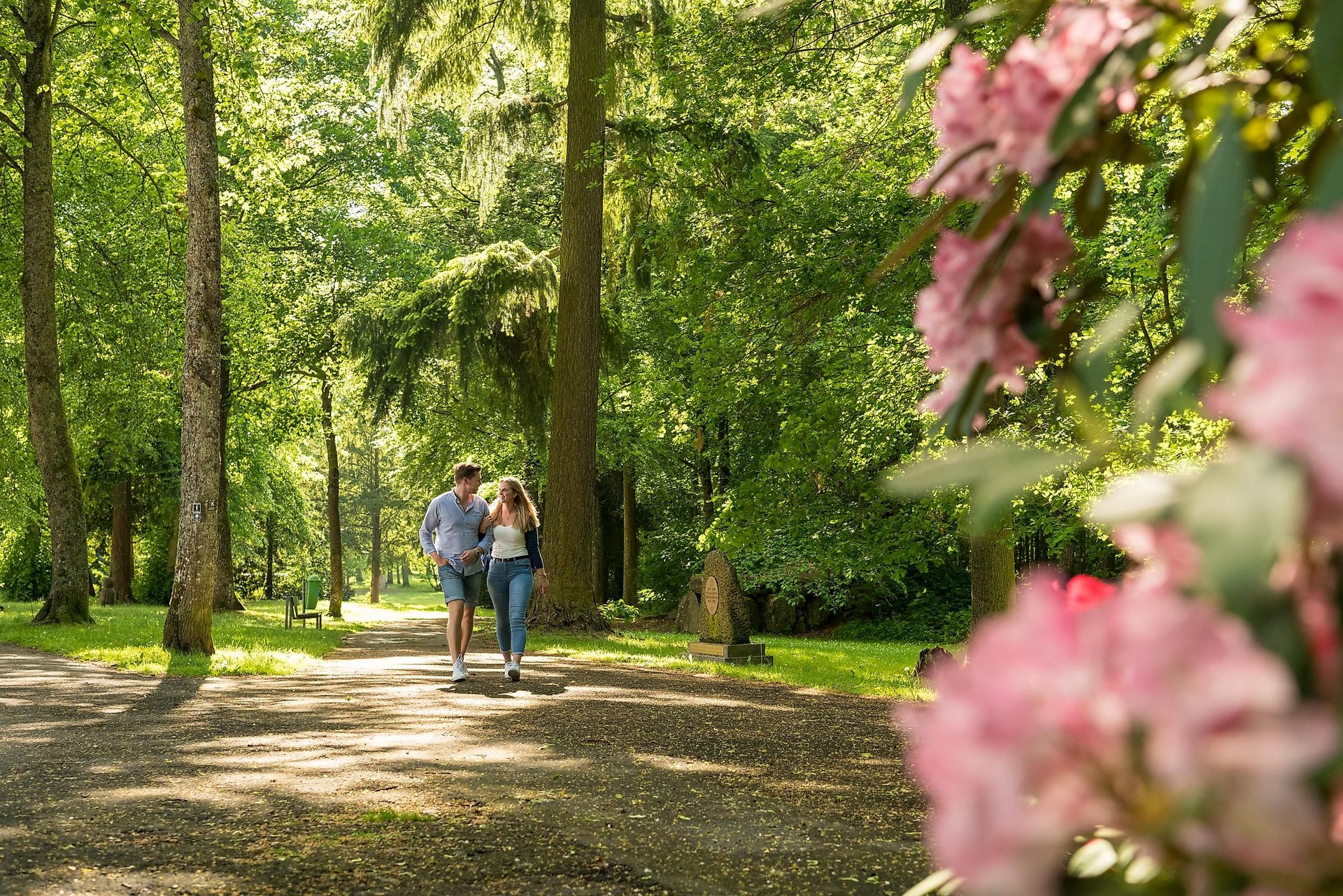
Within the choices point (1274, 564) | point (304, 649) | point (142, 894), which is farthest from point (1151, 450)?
point (304, 649)

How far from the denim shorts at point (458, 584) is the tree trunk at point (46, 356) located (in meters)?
9.47

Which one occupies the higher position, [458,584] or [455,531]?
[455,531]

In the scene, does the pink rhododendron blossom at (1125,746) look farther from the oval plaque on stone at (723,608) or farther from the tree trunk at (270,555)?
the tree trunk at (270,555)

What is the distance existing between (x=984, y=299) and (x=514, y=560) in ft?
A: 29.2

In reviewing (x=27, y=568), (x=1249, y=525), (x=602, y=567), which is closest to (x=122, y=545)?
(x=27, y=568)

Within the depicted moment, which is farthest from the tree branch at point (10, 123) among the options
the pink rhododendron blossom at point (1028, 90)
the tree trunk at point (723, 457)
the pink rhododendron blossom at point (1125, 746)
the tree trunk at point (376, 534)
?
the tree trunk at point (376, 534)

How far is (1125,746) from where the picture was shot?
63 cm

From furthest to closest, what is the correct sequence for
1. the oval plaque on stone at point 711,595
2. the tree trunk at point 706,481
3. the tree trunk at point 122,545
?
1. the tree trunk at point 122,545
2. the tree trunk at point 706,481
3. the oval plaque on stone at point 711,595

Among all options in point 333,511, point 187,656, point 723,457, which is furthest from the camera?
point 723,457

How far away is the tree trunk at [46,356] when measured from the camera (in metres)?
16.6

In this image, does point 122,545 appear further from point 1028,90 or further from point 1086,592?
point 1086,592

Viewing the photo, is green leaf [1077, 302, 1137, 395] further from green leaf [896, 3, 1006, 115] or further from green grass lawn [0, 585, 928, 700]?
green grass lawn [0, 585, 928, 700]

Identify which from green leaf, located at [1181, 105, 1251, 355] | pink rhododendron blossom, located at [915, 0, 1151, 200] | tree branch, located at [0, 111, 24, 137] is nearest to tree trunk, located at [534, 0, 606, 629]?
tree branch, located at [0, 111, 24, 137]

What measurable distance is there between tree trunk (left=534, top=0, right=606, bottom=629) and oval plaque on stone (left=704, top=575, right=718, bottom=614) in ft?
9.44
